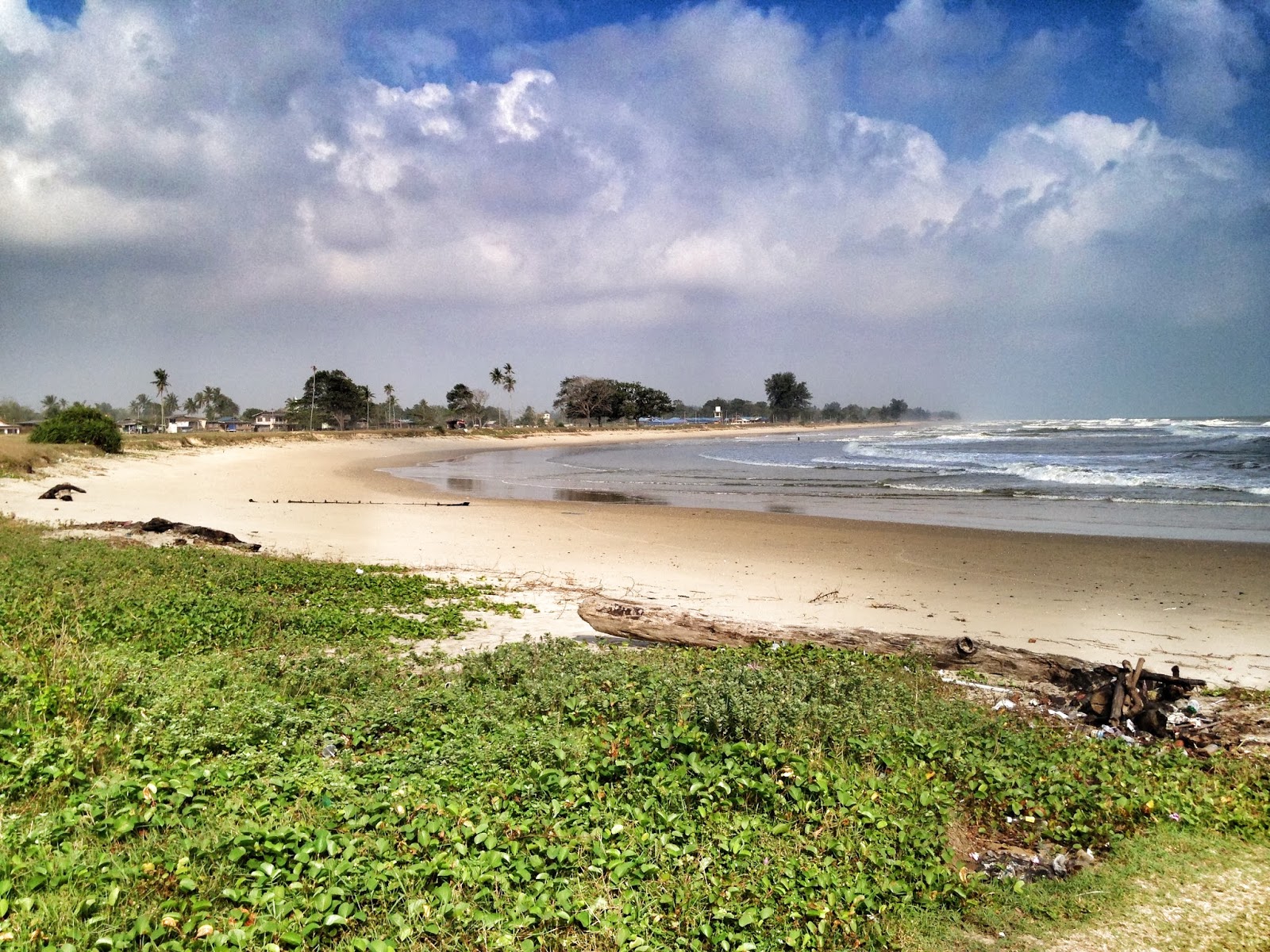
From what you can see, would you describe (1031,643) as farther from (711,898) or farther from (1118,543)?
(1118,543)

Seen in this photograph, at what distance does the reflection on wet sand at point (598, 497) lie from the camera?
29.9 metres

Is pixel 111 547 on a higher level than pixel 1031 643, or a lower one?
higher

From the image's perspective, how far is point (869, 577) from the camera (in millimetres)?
15336

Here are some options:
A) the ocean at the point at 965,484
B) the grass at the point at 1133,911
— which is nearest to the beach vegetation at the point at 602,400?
the ocean at the point at 965,484

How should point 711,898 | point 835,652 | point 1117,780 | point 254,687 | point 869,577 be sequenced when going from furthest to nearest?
point 869,577 → point 835,652 → point 254,687 → point 1117,780 → point 711,898

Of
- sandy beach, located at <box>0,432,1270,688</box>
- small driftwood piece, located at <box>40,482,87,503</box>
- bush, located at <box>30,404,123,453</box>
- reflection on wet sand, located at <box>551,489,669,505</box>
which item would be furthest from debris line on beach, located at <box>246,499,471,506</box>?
bush, located at <box>30,404,123,453</box>

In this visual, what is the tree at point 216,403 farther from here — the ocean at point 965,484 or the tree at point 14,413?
the ocean at point 965,484

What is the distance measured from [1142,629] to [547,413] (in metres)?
157

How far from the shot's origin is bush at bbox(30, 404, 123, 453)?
130 feet

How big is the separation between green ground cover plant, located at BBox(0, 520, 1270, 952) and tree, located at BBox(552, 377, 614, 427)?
140140mm

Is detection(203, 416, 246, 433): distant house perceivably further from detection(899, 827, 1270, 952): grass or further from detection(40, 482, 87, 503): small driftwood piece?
detection(899, 827, 1270, 952): grass

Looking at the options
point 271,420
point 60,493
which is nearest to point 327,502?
point 60,493

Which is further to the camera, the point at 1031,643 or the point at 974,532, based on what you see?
the point at 974,532

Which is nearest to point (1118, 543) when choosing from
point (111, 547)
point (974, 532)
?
point (974, 532)
